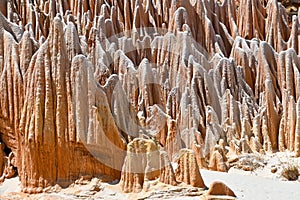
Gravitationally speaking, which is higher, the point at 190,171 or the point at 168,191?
the point at 190,171

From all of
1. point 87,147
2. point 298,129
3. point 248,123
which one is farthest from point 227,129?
point 87,147

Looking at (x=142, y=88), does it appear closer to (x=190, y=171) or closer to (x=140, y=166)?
(x=140, y=166)

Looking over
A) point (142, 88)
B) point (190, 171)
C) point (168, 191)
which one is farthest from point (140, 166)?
point (142, 88)

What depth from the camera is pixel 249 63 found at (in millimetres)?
18000

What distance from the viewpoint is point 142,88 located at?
56.2ft

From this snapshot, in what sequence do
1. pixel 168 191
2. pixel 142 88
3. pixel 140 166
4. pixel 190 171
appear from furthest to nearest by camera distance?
pixel 142 88
pixel 140 166
pixel 190 171
pixel 168 191

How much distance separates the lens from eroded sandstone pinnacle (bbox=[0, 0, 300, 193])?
36.9 feet

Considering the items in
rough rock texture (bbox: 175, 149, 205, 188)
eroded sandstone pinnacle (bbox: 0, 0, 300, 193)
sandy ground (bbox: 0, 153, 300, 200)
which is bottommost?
sandy ground (bbox: 0, 153, 300, 200)

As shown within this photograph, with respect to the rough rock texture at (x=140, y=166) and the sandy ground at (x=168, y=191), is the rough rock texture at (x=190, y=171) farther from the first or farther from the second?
the rough rock texture at (x=140, y=166)

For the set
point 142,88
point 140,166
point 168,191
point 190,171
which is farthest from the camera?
point 142,88

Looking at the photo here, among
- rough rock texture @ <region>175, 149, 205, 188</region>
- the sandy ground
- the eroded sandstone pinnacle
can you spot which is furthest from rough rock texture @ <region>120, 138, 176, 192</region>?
rough rock texture @ <region>175, 149, 205, 188</region>

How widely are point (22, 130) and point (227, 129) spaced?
704 centimetres

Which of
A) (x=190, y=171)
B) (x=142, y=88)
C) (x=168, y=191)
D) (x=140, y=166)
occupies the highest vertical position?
(x=142, y=88)

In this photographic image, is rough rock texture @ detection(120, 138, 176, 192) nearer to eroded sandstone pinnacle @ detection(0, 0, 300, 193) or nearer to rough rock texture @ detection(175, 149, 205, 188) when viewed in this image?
eroded sandstone pinnacle @ detection(0, 0, 300, 193)
